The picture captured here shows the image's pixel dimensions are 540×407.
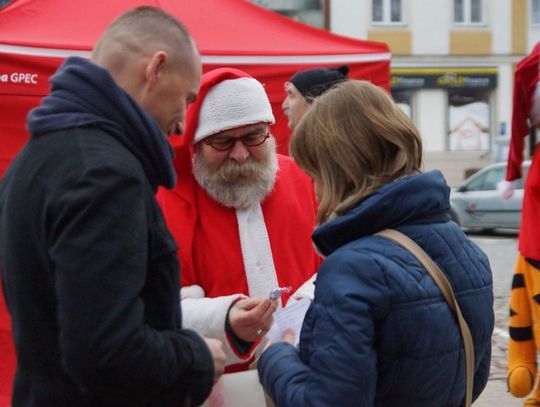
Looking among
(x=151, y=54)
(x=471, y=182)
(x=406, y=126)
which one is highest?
(x=151, y=54)

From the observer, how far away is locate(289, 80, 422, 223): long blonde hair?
211 cm

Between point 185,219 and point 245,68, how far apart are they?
2270 millimetres

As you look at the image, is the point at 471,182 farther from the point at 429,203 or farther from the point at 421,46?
the point at 429,203

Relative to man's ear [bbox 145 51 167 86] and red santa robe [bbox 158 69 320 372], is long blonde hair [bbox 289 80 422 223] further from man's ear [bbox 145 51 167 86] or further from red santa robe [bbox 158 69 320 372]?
red santa robe [bbox 158 69 320 372]

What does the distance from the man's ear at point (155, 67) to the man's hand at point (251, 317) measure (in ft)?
2.74

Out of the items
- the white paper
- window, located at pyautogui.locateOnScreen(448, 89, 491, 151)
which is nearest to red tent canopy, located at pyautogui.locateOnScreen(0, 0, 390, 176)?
the white paper

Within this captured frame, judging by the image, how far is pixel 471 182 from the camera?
54.0 feet

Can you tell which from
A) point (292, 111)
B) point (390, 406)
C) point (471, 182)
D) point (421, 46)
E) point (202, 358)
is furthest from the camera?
point (421, 46)

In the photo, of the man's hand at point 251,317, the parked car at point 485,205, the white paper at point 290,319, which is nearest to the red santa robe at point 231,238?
the man's hand at point 251,317

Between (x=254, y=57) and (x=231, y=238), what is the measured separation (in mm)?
2304

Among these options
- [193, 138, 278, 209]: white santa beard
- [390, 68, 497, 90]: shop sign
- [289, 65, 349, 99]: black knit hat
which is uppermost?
[289, 65, 349, 99]: black knit hat

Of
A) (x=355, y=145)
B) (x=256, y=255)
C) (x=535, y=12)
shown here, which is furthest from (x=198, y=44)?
(x=535, y=12)

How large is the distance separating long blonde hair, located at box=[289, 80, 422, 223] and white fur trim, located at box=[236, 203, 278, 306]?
0.75 meters

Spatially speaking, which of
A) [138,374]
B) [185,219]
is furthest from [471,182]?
[138,374]
